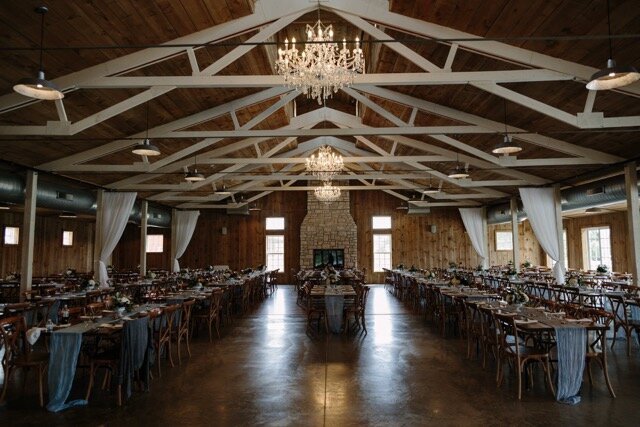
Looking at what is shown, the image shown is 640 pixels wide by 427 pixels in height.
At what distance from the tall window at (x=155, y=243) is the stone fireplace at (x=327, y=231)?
6.48 metres

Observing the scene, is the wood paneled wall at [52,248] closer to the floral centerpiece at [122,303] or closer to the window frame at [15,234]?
the window frame at [15,234]

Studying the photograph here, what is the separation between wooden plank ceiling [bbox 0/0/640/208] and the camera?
534 cm

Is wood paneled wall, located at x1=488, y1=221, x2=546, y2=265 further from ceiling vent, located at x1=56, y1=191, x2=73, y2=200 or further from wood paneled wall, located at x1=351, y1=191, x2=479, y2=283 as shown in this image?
ceiling vent, located at x1=56, y1=191, x2=73, y2=200

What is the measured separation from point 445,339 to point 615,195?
5129mm

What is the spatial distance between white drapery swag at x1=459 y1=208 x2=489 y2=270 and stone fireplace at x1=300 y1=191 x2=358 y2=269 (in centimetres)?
454

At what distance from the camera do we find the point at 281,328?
852 centimetres

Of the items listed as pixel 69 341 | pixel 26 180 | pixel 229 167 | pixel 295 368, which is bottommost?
pixel 295 368

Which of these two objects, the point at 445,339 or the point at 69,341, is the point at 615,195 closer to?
the point at 445,339

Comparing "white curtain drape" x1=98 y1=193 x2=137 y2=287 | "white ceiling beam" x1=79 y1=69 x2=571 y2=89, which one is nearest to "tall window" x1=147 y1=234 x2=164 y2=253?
"white curtain drape" x1=98 y1=193 x2=137 y2=287

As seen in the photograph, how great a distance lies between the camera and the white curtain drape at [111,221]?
1113 cm

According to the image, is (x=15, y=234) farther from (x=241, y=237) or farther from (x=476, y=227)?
(x=476, y=227)

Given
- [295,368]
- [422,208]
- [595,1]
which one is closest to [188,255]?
[422,208]

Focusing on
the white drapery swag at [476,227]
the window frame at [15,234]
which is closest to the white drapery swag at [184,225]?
the window frame at [15,234]

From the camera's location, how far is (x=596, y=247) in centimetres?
1600
